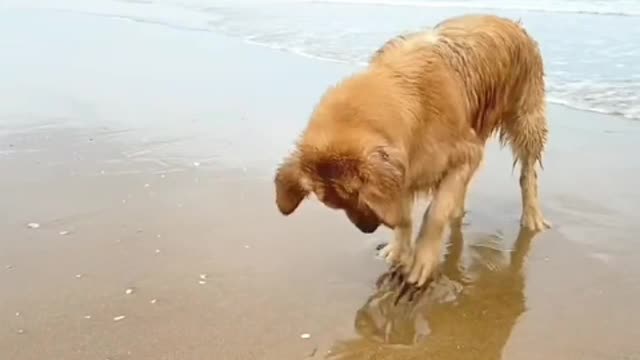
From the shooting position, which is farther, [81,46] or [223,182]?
[81,46]

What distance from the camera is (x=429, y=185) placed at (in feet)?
14.7

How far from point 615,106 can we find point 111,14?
1083 cm

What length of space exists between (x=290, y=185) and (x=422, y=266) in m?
1.16

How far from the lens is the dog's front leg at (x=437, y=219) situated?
452 cm

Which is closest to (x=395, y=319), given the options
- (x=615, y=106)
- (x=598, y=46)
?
(x=615, y=106)

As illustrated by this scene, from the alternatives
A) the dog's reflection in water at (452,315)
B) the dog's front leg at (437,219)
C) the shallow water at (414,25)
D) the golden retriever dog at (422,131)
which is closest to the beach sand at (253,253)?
the dog's reflection in water at (452,315)

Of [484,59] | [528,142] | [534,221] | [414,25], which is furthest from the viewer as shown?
[414,25]

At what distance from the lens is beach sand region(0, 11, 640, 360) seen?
150 inches

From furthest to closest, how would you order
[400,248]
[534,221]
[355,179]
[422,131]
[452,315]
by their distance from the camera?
1. [534,221]
2. [400,248]
3. [422,131]
4. [452,315]
5. [355,179]

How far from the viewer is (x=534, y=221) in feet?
17.3

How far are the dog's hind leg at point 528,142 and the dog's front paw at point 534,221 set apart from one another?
0.06 m

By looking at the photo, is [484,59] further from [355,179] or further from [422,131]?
[355,179]

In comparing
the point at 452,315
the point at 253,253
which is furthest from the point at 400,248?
the point at 253,253

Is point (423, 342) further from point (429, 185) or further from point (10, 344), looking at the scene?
point (10, 344)
